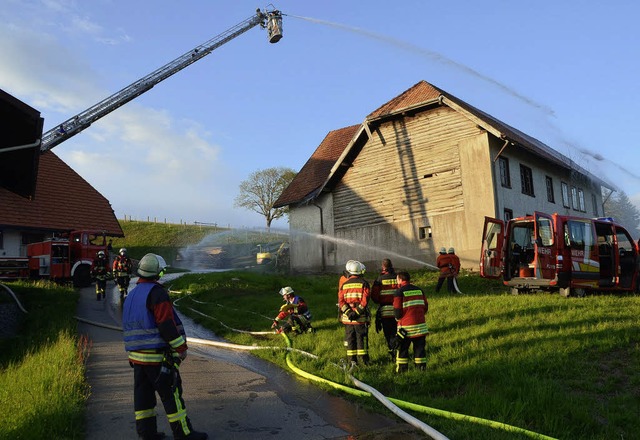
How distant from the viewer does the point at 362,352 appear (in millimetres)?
7344

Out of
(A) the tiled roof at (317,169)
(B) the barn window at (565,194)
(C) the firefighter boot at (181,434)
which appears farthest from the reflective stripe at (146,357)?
(B) the barn window at (565,194)

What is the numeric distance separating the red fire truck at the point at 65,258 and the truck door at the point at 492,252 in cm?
1484

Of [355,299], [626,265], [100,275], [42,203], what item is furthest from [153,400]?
[42,203]

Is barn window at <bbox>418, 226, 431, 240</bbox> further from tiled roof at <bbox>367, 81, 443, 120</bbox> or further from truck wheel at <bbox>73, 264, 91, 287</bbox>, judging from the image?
truck wheel at <bbox>73, 264, 91, 287</bbox>

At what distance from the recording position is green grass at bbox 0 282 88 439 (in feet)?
15.1

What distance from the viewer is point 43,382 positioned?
5773mm

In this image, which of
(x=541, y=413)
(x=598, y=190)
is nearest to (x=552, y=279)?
(x=541, y=413)

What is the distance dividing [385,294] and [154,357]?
413cm

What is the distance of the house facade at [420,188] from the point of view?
19797 mm

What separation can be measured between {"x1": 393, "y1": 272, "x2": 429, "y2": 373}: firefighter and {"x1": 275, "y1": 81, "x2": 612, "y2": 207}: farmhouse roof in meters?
13.2

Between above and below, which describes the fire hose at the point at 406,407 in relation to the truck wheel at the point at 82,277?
below

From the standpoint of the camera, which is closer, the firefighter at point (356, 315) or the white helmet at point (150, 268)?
the white helmet at point (150, 268)

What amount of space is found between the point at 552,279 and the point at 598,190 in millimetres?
21509

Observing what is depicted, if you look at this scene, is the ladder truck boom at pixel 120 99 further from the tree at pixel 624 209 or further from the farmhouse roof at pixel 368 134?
the tree at pixel 624 209
